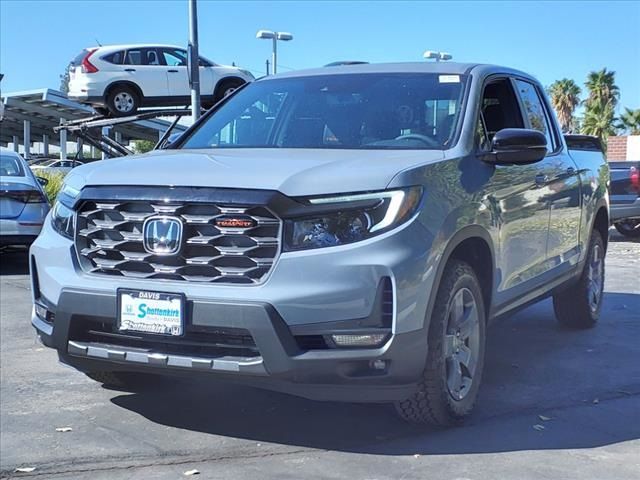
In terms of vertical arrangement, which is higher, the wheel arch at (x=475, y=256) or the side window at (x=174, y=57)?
the side window at (x=174, y=57)

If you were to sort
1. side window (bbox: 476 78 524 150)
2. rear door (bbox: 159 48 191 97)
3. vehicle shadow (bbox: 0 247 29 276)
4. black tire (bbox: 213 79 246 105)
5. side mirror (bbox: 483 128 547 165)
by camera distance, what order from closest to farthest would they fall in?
side mirror (bbox: 483 128 547 165) → side window (bbox: 476 78 524 150) → vehicle shadow (bbox: 0 247 29 276) → rear door (bbox: 159 48 191 97) → black tire (bbox: 213 79 246 105)

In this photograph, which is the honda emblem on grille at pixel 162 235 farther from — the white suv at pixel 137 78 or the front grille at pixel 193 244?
the white suv at pixel 137 78

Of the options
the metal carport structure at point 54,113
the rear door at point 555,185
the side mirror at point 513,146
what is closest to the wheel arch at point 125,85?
the metal carport structure at point 54,113

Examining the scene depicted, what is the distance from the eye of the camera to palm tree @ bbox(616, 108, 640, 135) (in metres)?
43.0

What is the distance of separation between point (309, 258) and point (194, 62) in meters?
11.7

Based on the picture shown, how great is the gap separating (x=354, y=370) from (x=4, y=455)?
5.79 feet

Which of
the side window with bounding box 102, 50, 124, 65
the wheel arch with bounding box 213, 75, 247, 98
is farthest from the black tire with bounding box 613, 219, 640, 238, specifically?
the side window with bounding box 102, 50, 124, 65

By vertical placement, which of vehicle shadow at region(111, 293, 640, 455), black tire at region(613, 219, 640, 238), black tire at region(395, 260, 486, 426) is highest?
black tire at region(395, 260, 486, 426)

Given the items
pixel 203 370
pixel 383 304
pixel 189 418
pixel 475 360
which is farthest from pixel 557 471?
pixel 189 418

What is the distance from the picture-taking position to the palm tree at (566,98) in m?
53.8

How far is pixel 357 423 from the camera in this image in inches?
171

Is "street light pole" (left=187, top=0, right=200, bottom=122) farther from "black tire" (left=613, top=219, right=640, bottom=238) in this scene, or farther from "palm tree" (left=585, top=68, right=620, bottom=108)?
"palm tree" (left=585, top=68, right=620, bottom=108)

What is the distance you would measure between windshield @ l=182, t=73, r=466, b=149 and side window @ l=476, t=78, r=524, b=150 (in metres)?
0.24

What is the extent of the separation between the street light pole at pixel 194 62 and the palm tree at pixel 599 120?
3302 cm
